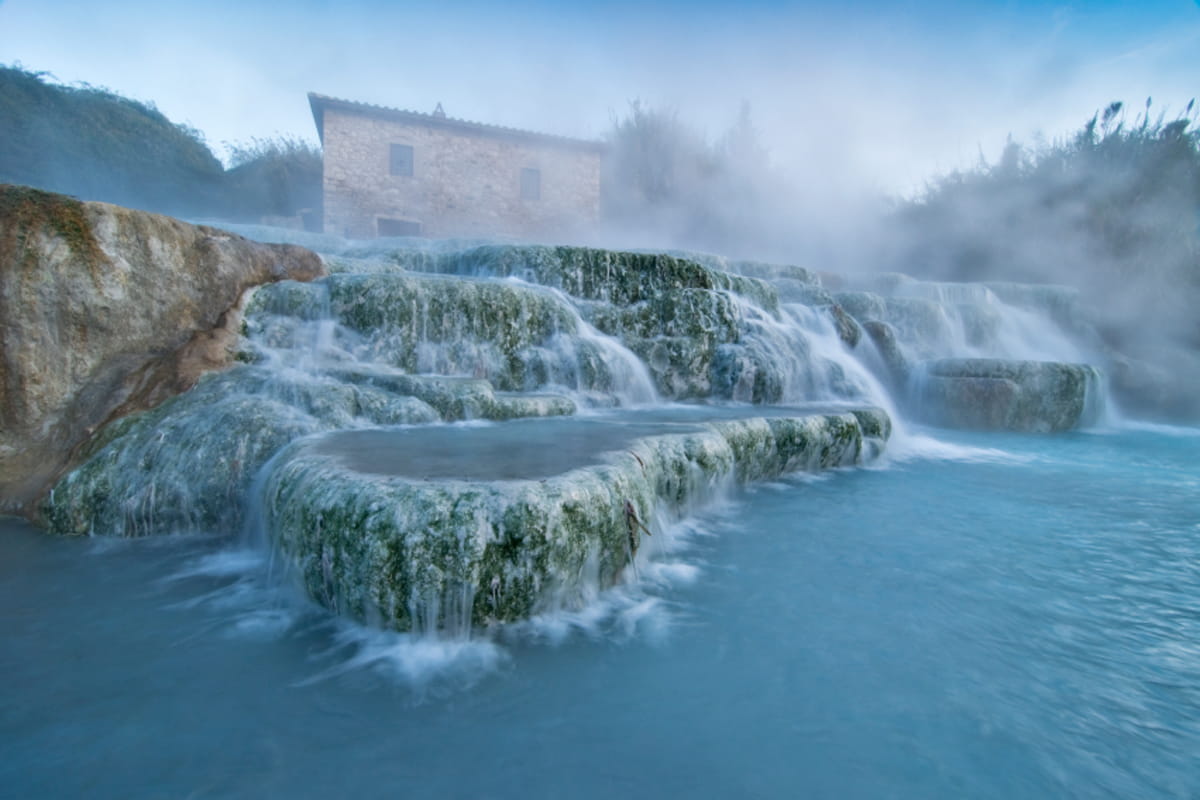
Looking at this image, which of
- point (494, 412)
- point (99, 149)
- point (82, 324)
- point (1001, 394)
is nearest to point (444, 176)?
point (99, 149)

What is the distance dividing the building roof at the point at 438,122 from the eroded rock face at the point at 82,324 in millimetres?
12269

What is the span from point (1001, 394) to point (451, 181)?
13521 millimetres

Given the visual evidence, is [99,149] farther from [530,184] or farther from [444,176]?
[530,184]

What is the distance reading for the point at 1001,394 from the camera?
7180 millimetres

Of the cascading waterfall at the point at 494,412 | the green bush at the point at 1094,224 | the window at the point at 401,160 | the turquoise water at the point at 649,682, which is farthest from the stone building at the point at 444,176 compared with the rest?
the turquoise water at the point at 649,682

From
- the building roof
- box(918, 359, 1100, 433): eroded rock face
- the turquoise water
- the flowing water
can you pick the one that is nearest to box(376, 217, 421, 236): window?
the building roof

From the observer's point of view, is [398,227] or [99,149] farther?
[99,149]

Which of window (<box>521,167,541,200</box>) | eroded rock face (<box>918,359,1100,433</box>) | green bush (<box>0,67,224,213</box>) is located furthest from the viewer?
window (<box>521,167,541,200</box>)

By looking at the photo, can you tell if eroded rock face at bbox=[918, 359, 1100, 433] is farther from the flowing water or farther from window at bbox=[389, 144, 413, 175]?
window at bbox=[389, 144, 413, 175]

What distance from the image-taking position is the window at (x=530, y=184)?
16344mm

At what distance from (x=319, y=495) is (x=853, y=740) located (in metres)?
1.98

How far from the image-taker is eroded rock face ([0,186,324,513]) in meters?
3.33

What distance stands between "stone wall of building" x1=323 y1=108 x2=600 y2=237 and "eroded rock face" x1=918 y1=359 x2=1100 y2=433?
11.8 metres

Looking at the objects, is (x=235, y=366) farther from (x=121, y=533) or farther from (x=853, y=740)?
(x=853, y=740)
